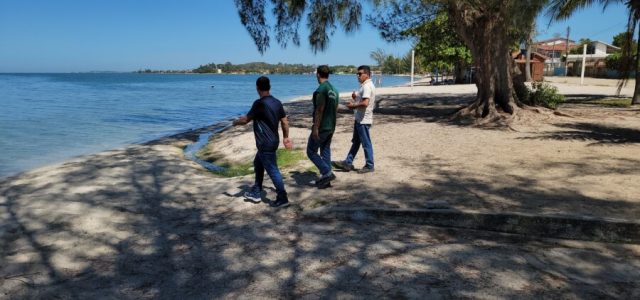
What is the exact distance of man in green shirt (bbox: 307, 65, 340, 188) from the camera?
6078mm

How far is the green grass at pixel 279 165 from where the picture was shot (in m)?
8.62

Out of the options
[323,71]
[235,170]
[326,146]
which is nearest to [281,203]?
[326,146]

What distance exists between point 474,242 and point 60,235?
4.19 m

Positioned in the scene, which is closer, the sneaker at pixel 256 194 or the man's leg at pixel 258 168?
the man's leg at pixel 258 168

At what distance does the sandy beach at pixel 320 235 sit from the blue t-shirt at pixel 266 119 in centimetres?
84

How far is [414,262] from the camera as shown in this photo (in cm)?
398

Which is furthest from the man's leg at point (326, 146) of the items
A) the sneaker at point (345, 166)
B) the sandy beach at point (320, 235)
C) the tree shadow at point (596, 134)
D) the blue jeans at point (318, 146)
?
the tree shadow at point (596, 134)

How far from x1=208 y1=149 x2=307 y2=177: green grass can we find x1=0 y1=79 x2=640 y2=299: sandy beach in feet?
1.38

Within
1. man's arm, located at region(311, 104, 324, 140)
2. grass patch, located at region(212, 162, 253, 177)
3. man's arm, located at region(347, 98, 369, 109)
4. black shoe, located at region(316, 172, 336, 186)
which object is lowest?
grass patch, located at region(212, 162, 253, 177)

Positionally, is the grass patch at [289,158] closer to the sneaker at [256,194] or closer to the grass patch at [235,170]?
the grass patch at [235,170]

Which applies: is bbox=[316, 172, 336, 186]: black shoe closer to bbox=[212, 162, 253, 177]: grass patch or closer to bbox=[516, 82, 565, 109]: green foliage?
bbox=[212, 162, 253, 177]: grass patch

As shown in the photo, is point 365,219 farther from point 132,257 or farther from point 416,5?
point 416,5

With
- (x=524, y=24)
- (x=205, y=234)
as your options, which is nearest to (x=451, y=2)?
(x=524, y=24)

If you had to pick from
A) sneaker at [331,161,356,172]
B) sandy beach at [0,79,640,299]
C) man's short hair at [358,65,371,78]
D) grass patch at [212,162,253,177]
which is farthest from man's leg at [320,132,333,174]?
grass patch at [212,162,253,177]
